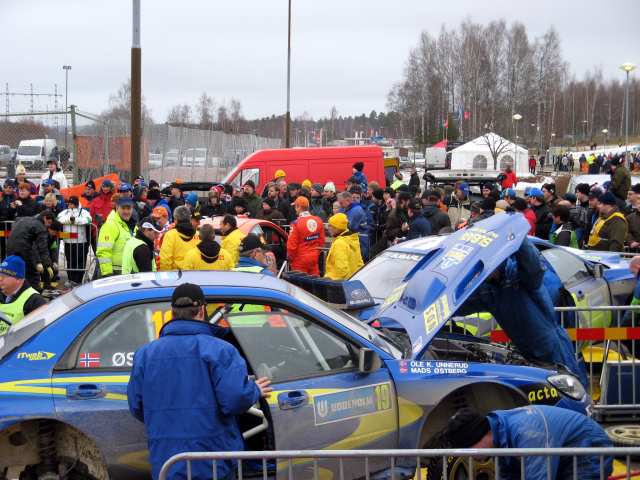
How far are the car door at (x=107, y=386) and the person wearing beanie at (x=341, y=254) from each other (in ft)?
17.6

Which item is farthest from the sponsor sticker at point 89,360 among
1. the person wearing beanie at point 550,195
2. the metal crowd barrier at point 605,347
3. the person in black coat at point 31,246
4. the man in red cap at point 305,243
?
the person wearing beanie at point 550,195

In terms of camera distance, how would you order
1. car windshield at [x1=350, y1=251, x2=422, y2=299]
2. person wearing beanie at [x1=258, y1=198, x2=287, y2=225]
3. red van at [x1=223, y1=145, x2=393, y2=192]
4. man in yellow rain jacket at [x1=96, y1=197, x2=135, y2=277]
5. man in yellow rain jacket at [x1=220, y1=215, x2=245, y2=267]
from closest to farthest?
car windshield at [x1=350, y1=251, x2=422, y2=299], man in yellow rain jacket at [x1=220, y1=215, x2=245, y2=267], man in yellow rain jacket at [x1=96, y1=197, x2=135, y2=277], person wearing beanie at [x1=258, y1=198, x2=287, y2=225], red van at [x1=223, y1=145, x2=393, y2=192]

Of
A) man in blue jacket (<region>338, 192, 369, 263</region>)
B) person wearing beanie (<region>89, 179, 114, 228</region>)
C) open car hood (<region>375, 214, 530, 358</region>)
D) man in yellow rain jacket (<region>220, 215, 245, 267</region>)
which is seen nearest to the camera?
open car hood (<region>375, 214, 530, 358</region>)

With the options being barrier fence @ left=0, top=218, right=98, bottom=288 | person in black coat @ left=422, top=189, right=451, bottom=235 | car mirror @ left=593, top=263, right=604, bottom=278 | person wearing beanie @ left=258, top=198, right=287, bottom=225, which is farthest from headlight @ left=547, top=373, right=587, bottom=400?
barrier fence @ left=0, top=218, right=98, bottom=288

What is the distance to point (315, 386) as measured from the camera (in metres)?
5.24

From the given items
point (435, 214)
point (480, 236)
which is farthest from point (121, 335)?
point (435, 214)

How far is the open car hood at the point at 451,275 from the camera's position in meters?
5.68

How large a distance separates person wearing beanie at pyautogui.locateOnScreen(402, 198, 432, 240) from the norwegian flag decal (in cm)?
792

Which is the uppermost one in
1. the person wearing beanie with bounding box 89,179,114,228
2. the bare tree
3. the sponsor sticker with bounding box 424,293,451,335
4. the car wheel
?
the bare tree

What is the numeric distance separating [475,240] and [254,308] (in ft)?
5.89

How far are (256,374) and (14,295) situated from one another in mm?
2708

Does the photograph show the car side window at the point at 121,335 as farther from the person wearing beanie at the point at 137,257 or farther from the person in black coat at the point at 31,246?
Result: the person in black coat at the point at 31,246

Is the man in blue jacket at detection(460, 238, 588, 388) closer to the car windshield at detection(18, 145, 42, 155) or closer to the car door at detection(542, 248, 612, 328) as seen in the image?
the car door at detection(542, 248, 612, 328)

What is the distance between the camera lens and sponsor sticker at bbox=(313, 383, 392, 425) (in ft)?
17.1
